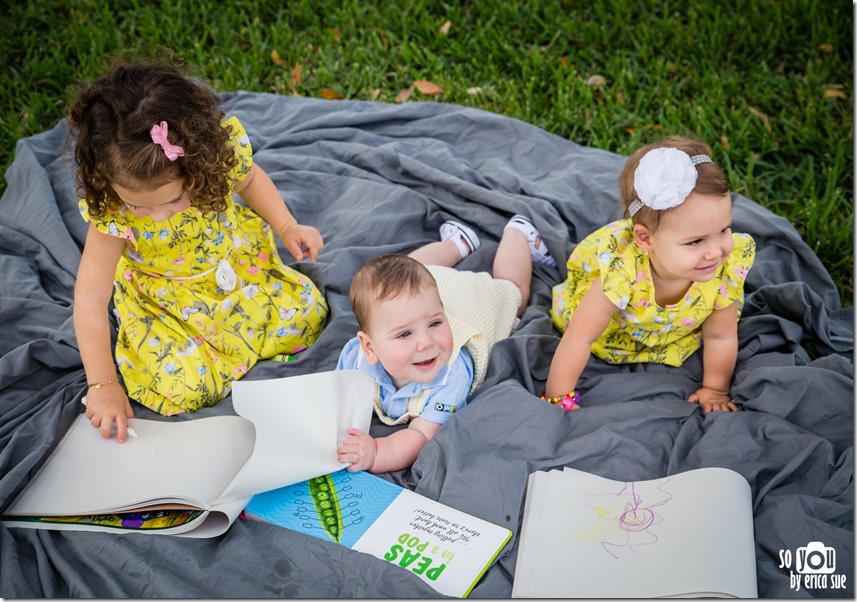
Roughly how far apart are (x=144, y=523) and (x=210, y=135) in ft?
3.67

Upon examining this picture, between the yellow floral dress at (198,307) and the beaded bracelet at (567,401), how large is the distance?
920 millimetres

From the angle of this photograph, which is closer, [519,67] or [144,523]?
[144,523]

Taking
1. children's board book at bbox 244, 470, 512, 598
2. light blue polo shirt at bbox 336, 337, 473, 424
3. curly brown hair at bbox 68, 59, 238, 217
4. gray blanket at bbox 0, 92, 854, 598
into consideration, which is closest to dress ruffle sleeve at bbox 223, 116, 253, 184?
curly brown hair at bbox 68, 59, 238, 217

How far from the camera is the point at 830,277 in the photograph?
3.07m

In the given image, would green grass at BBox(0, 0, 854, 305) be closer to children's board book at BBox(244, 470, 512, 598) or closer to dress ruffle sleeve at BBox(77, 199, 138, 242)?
dress ruffle sleeve at BBox(77, 199, 138, 242)

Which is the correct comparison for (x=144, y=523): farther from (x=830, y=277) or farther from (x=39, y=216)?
(x=830, y=277)

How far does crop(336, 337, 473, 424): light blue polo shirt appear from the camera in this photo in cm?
260

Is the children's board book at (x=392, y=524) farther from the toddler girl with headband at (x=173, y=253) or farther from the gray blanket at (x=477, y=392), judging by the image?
the toddler girl with headband at (x=173, y=253)

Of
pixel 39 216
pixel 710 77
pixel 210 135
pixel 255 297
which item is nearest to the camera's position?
pixel 210 135

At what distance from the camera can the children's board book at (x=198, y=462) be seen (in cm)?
232

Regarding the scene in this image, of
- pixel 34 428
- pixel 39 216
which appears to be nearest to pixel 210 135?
pixel 34 428

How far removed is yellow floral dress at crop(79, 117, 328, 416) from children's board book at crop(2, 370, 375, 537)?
205mm

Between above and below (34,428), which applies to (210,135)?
above

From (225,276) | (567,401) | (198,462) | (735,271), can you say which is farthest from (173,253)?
(735,271)
